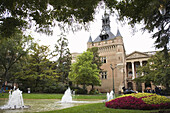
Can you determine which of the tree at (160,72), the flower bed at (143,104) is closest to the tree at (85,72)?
the tree at (160,72)

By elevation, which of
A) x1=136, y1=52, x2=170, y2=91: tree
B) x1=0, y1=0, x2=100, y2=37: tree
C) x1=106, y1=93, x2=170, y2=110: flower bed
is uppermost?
x1=0, y1=0, x2=100, y2=37: tree

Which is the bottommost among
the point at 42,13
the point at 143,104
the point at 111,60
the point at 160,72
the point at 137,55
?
the point at 143,104

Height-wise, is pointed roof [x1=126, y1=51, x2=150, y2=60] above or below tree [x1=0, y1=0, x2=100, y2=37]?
above

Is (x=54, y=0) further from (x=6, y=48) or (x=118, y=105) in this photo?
(x=6, y=48)

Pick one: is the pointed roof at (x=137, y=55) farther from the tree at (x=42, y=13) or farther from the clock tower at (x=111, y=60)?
the tree at (x=42, y=13)

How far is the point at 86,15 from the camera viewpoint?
201 inches

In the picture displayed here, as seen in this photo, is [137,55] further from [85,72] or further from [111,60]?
[85,72]

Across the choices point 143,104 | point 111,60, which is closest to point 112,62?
point 111,60

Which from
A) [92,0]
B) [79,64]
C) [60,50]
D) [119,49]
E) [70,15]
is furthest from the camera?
[119,49]

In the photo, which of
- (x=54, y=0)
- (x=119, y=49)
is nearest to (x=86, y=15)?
(x=54, y=0)

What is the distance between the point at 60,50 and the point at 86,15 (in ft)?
109

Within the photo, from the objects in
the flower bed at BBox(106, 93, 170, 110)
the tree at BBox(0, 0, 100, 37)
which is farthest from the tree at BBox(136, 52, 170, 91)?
the tree at BBox(0, 0, 100, 37)

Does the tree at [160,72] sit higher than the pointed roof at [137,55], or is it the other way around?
the pointed roof at [137,55]

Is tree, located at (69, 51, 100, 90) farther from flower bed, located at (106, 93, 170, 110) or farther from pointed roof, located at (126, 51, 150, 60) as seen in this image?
pointed roof, located at (126, 51, 150, 60)
